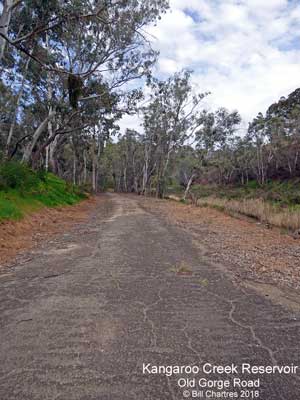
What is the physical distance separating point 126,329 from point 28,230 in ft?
21.3

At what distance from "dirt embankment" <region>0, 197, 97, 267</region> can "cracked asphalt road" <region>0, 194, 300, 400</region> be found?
1.39 metres

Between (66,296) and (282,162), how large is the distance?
171 feet

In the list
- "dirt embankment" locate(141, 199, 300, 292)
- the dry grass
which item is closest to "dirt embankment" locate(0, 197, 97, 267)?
"dirt embankment" locate(141, 199, 300, 292)

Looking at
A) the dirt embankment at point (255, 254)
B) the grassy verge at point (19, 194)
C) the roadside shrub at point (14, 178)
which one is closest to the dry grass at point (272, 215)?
the dirt embankment at point (255, 254)

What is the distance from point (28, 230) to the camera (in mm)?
8578

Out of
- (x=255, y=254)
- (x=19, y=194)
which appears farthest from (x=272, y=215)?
(x=19, y=194)

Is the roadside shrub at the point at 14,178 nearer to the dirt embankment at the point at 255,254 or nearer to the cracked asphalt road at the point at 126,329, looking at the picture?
the cracked asphalt road at the point at 126,329

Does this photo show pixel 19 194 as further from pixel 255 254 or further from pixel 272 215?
pixel 272 215

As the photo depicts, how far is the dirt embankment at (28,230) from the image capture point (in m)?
6.49

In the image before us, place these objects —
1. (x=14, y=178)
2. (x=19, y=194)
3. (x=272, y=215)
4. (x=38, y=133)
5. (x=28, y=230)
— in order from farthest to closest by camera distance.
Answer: (x=38, y=133)
(x=272, y=215)
(x=14, y=178)
(x=19, y=194)
(x=28, y=230)

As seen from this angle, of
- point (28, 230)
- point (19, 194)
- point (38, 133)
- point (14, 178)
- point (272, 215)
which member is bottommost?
point (28, 230)

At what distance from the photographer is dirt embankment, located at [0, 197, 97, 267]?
21.3ft

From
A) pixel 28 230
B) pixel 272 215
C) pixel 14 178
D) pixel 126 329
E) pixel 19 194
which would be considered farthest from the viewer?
pixel 272 215

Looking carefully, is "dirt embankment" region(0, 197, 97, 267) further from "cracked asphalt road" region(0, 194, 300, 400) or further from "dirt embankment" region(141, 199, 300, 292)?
"dirt embankment" region(141, 199, 300, 292)
